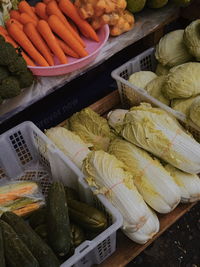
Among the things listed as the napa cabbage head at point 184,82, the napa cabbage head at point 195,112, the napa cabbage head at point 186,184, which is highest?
the napa cabbage head at point 184,82

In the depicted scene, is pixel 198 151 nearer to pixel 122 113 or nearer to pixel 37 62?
pixel 122 113

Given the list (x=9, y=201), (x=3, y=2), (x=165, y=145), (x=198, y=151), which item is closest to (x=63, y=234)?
(x=9, y=201)

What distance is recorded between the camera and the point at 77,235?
1407mm

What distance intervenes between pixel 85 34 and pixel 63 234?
1.49 m

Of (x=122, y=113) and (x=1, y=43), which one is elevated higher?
(x=1, y=43)

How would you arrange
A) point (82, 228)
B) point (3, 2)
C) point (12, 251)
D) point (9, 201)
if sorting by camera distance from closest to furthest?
point (12, 251) < point (82, 228) < point (9, 201) < point (3, 2)

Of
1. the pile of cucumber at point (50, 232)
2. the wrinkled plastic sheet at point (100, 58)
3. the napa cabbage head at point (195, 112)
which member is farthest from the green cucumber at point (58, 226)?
the napa cabbage head at point (195, 112)

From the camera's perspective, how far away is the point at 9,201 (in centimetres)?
157

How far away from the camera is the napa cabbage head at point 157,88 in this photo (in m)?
2.01

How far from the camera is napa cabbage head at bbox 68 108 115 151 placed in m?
1.92

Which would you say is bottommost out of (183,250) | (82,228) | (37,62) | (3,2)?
(183,250)

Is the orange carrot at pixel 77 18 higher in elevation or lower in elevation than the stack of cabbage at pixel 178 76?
higher

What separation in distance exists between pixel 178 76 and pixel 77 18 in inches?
33.8

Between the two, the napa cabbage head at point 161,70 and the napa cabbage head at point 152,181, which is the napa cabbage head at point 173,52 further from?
the napa cabbage head at point 152,181
